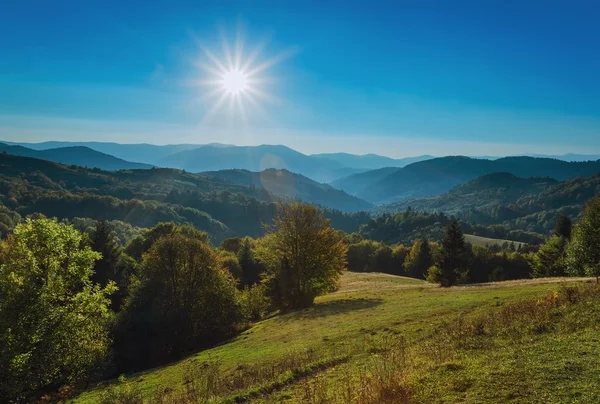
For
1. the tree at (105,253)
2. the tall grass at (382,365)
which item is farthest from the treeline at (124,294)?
the tall grass at (382,365)

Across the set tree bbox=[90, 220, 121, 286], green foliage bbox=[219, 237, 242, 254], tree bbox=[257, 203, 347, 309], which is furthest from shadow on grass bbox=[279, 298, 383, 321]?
green foliage bbox=[219, 237, 242, 254]

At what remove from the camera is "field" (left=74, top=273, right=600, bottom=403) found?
10.8 metres

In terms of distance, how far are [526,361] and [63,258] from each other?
26801 millimetres

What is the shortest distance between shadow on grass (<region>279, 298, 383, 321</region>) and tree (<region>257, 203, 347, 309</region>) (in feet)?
20.0

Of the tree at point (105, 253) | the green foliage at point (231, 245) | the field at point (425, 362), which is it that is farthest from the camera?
the green foliage at point (231, 245)

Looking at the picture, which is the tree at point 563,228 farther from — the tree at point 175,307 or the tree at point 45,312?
the tree at point 45,312

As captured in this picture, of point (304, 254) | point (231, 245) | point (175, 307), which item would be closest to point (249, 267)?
point (231, 245)

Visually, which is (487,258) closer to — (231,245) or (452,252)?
(452,252)

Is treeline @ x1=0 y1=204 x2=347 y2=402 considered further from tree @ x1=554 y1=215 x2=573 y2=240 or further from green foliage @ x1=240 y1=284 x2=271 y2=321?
tree @ x1=554 y1=215 x2=573 y2=240

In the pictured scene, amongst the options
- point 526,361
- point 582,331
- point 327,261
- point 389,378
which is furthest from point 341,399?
point 327,261

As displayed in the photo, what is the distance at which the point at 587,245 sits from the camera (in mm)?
49938

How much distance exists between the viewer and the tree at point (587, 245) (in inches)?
1889

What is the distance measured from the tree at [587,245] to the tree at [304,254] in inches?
1319

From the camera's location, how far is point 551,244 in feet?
257
